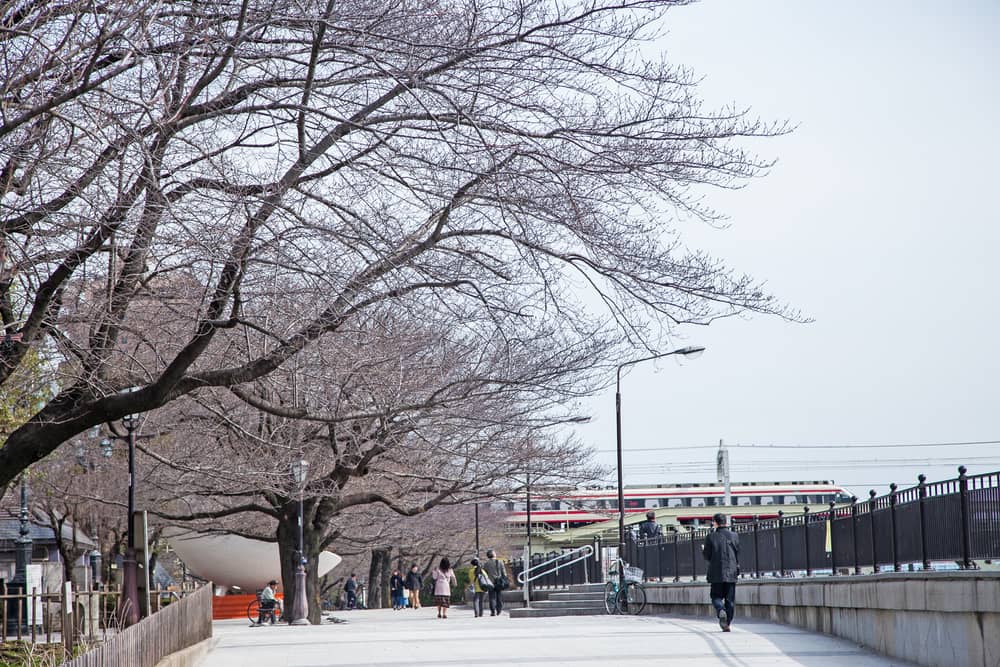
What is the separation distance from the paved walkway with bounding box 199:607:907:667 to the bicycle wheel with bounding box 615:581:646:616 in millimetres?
8546

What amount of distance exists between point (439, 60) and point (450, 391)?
9.20m

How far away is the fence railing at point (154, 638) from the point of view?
26.2ft

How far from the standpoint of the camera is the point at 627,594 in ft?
97.3

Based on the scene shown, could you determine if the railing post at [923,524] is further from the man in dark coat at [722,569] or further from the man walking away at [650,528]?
the man walking away at [650,528]

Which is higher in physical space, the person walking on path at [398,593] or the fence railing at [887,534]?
the fence railing at [887,534]

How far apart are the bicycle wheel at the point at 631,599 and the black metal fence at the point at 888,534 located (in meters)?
5.62

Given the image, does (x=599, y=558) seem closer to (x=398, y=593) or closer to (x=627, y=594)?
(x=627, y=594)

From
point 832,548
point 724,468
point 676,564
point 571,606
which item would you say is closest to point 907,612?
point 832,548

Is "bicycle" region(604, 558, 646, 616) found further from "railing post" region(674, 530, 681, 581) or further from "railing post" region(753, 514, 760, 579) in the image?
"railing post" region(753, 514, 760, 579)

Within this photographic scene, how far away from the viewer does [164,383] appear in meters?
13.0

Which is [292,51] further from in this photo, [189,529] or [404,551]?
[404,551]

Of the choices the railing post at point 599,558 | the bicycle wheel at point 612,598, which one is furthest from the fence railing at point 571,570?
the bicycle wheel at point 612,598

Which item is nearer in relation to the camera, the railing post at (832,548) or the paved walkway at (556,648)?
the paved walkway at (556,648)

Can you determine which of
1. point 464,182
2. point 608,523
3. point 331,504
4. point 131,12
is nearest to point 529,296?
point 464,182
